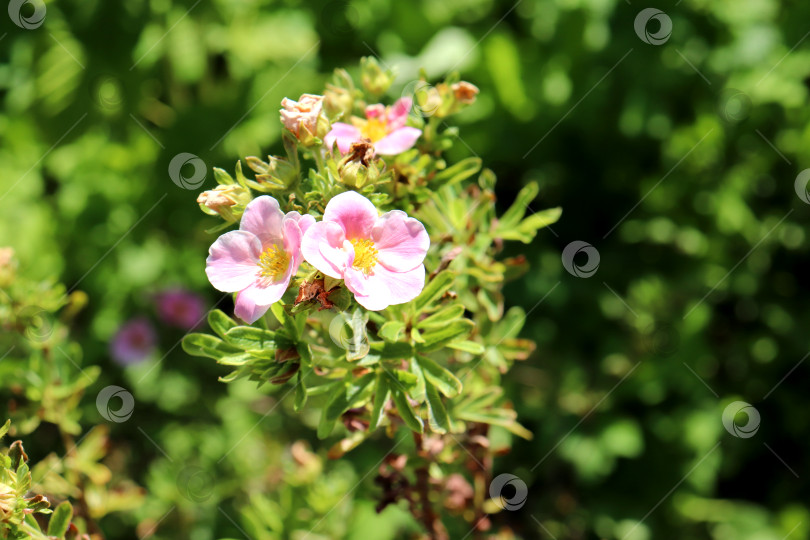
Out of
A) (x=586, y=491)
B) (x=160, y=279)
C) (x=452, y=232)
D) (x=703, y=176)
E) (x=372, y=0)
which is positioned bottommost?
(x=160, y=279)

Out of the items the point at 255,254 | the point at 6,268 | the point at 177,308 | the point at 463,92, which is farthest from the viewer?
the point at 177,308

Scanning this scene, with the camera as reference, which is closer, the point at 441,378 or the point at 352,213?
the point at 352,213

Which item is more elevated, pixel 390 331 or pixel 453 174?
pixel 453 174

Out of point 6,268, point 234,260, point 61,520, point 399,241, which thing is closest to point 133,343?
point 6,268

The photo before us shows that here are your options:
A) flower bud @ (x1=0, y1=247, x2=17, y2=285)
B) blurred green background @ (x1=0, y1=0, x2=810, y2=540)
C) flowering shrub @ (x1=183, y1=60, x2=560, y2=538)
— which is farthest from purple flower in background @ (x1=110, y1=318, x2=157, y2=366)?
flowering shrub @ (x1=183, y1=60, x2=560, y2=538)

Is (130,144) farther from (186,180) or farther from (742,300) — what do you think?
(742,300)

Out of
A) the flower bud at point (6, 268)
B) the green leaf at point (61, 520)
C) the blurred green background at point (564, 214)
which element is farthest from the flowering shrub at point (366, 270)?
the blurred green background at point (564, 214)

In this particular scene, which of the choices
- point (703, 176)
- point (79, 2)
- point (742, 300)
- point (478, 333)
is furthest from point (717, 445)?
point (79, 2)

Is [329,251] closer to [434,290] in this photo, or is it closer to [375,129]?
[434,290]
